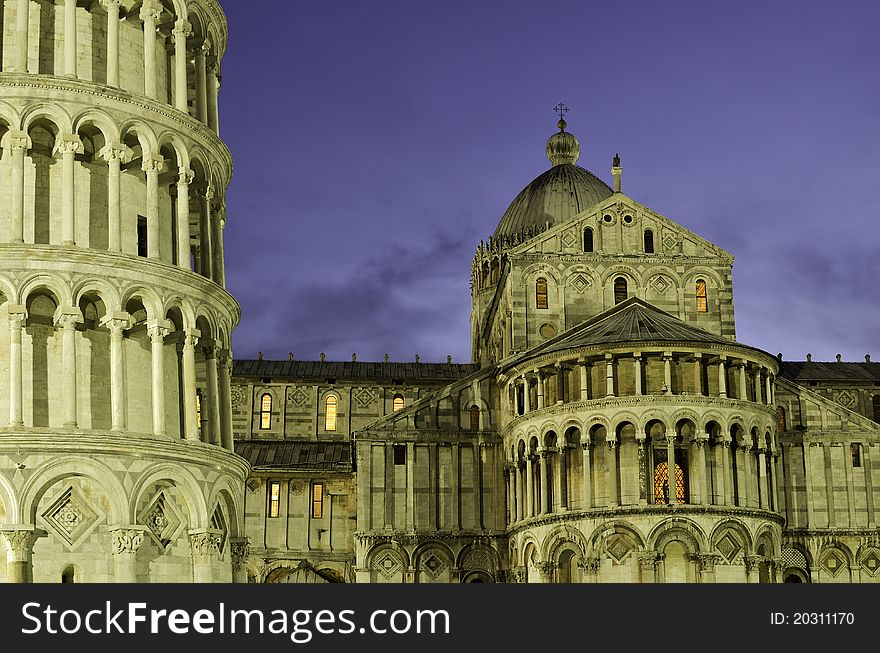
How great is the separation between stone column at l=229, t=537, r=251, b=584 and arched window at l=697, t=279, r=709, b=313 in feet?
116

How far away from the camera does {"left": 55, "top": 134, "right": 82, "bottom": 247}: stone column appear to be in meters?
39.8

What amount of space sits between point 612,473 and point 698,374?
5973 mm

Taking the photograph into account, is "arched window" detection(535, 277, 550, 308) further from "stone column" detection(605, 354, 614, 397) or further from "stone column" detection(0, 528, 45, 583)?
"stone column" detection(0, 528, 45, 583)

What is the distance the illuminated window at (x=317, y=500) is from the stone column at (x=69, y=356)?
3731 centimetres

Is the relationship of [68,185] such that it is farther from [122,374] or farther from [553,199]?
[553,199]

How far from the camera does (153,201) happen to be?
41.8 meters

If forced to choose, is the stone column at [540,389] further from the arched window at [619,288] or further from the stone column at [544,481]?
the arched window at [619,288]

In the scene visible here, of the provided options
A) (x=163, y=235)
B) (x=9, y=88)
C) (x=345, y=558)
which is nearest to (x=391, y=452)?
(x=345, y=558)

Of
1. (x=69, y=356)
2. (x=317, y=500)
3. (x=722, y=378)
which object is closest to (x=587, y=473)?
(x=722, y=378)

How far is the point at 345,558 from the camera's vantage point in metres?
74.1

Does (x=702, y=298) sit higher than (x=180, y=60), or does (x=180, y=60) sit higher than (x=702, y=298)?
(x=180, y=60)

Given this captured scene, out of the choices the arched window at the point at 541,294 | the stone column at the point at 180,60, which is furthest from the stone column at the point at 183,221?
the arched window at the point at 541,294
